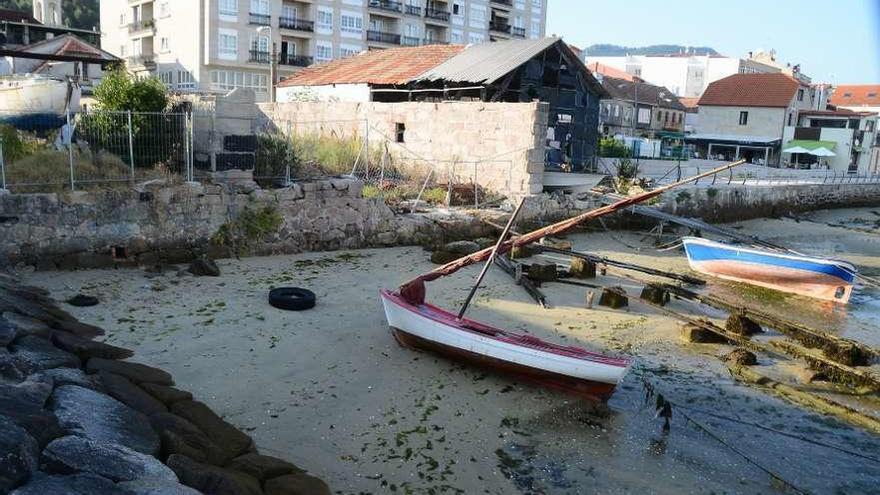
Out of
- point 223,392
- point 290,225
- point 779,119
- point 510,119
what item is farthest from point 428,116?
point 779,119

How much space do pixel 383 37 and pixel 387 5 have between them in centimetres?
268

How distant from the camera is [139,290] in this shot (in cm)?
1310

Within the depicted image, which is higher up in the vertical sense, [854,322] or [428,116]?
[428,116]

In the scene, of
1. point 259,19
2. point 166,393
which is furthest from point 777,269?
point 259,19

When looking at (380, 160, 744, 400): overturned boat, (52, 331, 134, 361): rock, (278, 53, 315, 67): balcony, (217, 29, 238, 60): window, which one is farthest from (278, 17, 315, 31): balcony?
(52, 331, 134, 361): rock

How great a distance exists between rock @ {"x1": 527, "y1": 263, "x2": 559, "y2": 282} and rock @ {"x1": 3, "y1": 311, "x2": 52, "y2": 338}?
1010 cm

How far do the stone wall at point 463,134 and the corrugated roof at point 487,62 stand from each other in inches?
66.6

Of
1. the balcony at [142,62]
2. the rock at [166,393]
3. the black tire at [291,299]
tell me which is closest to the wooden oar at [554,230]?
the black tire at [291,299]

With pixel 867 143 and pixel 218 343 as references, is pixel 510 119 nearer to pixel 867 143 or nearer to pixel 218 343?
pixel 218 343

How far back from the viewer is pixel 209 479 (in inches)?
229

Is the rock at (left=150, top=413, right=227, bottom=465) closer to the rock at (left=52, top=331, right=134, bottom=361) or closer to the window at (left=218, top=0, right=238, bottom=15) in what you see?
the rock at (left=52, top=331, right=134, bottom=361)

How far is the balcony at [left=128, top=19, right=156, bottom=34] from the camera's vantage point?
5488 cm

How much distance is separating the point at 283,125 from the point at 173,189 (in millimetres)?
12978

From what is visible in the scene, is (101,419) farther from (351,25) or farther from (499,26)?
(499,26)
